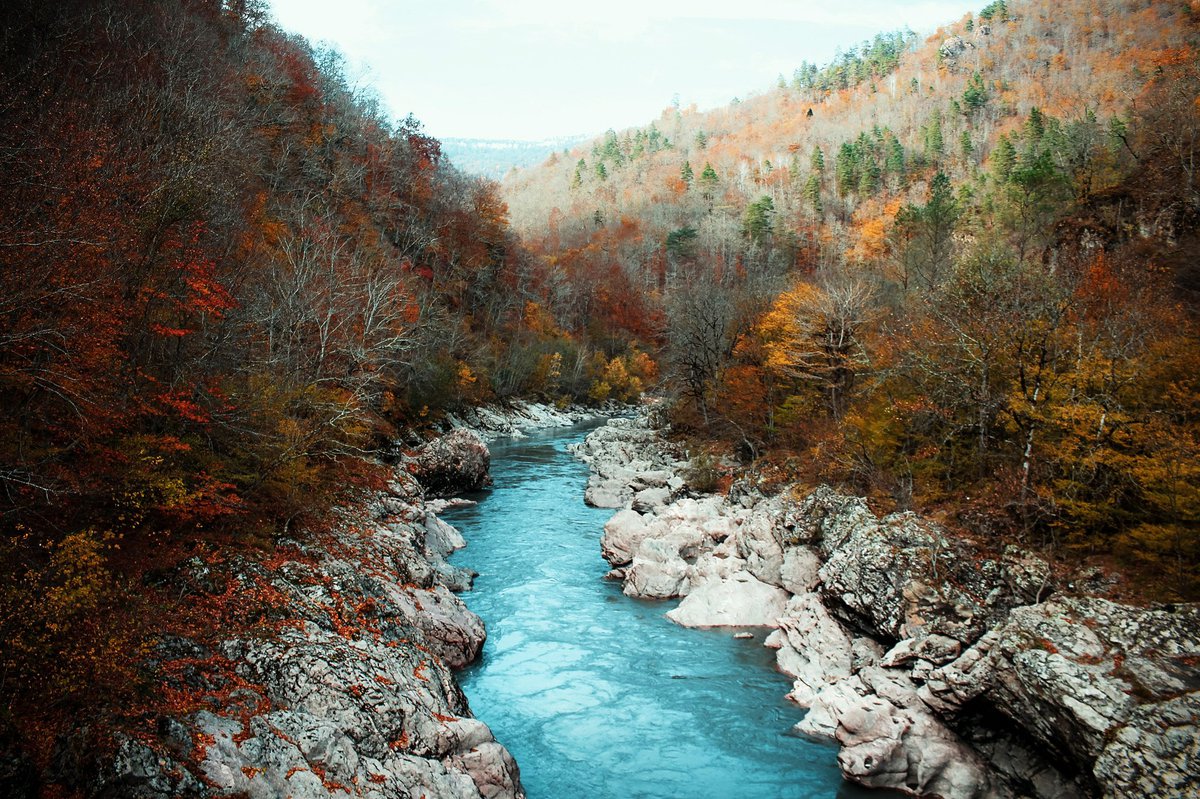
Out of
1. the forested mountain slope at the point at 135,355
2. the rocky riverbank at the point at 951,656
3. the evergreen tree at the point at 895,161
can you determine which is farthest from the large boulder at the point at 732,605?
the evergreen tree at the point at 895,161

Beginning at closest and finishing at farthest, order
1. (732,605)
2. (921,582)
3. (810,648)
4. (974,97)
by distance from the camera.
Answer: (921,582), (810,648), (732,605), (974,97)

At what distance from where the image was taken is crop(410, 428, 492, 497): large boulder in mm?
29609

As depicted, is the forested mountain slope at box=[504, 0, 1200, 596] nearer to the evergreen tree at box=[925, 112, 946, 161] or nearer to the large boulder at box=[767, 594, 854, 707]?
the large boulder at box=[767, 594, 854, 707]

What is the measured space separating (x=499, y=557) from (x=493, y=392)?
34.8m

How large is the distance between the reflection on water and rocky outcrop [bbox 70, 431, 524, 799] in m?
1.37

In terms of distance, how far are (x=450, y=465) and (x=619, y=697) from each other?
18517 mm

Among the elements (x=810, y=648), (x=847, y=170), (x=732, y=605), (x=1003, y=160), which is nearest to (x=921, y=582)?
(x=810, y=648)

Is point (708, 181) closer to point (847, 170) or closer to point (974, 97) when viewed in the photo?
point (847, 170)

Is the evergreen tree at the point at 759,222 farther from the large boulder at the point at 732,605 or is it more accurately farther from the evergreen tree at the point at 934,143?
the large boulder at the point at 732,605

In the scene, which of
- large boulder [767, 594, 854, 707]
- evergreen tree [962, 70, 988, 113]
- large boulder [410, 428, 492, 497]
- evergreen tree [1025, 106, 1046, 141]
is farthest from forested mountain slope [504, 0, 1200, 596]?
evergreen tree [962, 70, 988, 113]

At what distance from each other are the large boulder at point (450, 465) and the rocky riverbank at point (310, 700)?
49.4 ft

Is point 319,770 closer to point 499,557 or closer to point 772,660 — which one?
point 772,660

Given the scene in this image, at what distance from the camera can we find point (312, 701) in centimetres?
863

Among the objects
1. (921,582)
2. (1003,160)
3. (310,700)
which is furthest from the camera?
(1003,160)
